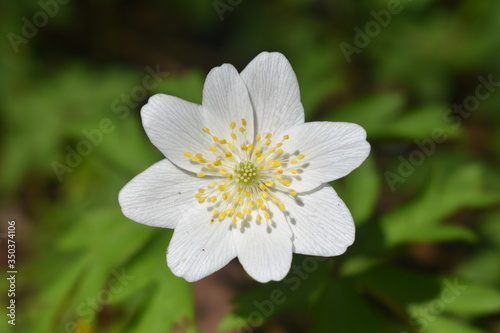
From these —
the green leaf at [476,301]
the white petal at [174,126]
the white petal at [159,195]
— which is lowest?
the green leaf at [476,301]

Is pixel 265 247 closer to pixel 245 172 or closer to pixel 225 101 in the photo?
pixel 245 172

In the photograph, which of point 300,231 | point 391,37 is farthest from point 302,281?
point 391,37

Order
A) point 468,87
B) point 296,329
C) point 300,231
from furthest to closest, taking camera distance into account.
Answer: point 468,87, point 296,329, point 300,231

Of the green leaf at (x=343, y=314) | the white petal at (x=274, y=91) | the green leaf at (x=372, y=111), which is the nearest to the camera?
the white petal at (x=274, y=91)

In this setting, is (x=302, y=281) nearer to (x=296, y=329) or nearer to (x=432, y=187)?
(x=432, y=187)

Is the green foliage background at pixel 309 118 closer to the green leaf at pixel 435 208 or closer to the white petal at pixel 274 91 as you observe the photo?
the green leaf at pixel 435 208

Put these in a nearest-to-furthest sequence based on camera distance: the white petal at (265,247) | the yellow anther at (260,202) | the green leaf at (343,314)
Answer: the white petal at (265,247) < the yellow anther at (260,202) < the green leaf at (343,314)

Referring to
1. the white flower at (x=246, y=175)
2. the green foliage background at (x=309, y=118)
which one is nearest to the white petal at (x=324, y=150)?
the white flower at (x=246, y=175)

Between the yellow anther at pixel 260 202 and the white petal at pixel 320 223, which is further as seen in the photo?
the yellow anther at pixel 260 202
